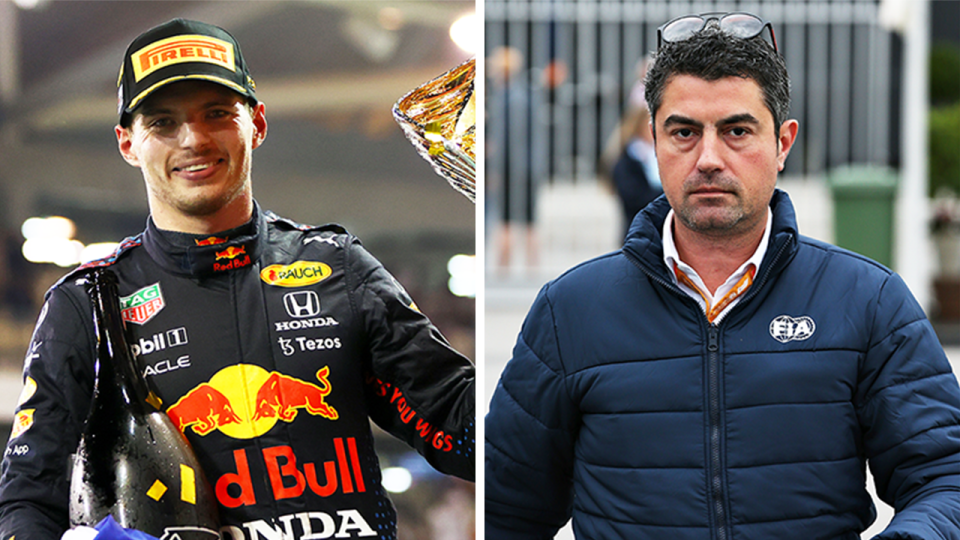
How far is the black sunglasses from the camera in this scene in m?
1.75

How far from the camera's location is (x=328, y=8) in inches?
65.4

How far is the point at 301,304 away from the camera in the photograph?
1.59m

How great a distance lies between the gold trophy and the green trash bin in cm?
581

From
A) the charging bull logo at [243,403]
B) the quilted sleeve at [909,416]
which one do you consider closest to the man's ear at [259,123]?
the charging bull logo at [243,403]

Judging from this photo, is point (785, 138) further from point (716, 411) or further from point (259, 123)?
point (259, 123)

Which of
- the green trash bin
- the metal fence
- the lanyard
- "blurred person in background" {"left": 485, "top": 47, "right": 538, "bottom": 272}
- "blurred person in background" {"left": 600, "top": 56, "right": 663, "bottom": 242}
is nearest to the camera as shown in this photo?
the lanyard

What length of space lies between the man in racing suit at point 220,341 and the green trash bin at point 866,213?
5.99 meters

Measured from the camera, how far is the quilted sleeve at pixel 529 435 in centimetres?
183

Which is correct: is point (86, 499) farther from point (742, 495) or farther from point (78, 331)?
point (742, 495)

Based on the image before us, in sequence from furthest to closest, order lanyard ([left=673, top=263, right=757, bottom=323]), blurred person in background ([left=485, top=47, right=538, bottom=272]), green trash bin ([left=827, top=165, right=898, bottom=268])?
blurred person in background ([left=485, top=47, right=538, bottom=272]) < green trash bin ([left=827, top=165, right=898, bottom=268]) < lanyard ([left=673, top=263, right=757, bottom=323])

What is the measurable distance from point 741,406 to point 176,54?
3.33 ft

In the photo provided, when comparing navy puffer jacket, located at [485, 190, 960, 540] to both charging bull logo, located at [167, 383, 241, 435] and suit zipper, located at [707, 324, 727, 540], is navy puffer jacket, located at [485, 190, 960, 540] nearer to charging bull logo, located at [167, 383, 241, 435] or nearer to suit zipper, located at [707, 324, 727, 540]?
suit zipper, located at [707, 324, 727, 540]

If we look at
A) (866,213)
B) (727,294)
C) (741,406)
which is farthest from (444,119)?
(866,213)

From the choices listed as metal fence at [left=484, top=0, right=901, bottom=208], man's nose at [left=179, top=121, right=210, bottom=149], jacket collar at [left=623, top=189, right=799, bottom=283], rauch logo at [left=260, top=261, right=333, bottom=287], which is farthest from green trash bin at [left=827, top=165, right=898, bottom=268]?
man's nose at [left=179, top=121, right=210, bottom=149]
